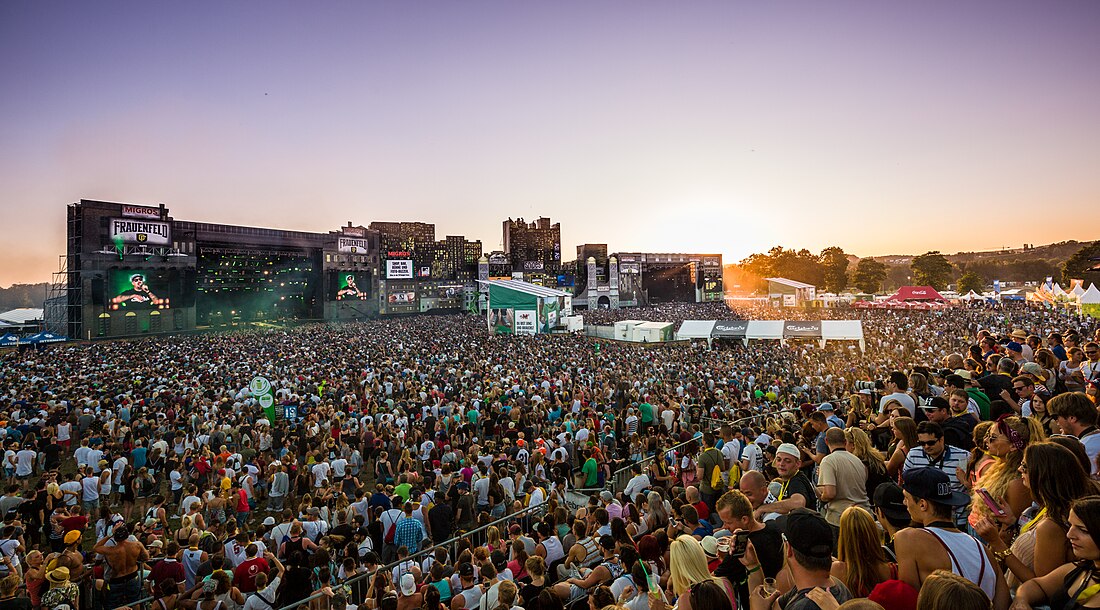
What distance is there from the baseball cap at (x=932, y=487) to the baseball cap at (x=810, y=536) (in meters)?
0.65

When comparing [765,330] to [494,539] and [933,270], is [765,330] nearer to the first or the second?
[494,539]

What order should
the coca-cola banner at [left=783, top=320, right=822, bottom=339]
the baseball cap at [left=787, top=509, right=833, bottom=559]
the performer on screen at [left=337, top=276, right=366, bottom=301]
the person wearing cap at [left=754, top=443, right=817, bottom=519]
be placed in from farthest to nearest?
the performer on screen at [left=337, top=276, right=366, bottom=301] → the coca-cola banner at [left=783, top=320, right=822, bottom=339] → the person wearing cap at [left=754, top=443, right=817, bottom=519] → the baseball cap at [left=787, top=509, right=833, bottom=559]

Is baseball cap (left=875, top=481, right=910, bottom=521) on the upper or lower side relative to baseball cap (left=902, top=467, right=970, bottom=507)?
lower

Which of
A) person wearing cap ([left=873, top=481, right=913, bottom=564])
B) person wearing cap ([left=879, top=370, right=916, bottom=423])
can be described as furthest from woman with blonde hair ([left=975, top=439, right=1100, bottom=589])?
person wearing cap ([left=879, top=370, right=916, bottom=423])

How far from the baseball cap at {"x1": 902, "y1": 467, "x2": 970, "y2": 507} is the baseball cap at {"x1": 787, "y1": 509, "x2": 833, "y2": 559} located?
2.15ft

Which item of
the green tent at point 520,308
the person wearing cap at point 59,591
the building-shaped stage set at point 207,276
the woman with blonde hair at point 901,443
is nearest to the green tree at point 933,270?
the building-shaped stage set at point 207,276

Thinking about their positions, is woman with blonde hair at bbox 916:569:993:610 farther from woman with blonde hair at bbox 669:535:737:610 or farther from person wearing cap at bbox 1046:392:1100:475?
person wearing cap at bbox 1046:392:1100:475

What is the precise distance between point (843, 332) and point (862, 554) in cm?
2372

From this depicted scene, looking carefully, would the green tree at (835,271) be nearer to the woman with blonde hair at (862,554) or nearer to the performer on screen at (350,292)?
the performer on screen at (350,292)

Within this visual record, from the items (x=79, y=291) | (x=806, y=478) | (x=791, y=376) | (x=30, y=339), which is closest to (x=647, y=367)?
(x=791, y=376)

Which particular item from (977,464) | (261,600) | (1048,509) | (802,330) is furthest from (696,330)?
(1048,509)

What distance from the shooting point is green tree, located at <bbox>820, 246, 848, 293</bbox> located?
3706 inches

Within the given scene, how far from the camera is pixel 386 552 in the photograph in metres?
6.44

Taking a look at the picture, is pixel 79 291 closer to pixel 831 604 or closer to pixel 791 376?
pixel 791 376
